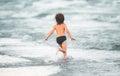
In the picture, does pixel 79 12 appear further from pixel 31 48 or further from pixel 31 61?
pixel 31 61

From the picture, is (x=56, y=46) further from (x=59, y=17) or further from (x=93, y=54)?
(x=59, y=17)

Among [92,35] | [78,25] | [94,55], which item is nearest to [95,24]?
[78,25]

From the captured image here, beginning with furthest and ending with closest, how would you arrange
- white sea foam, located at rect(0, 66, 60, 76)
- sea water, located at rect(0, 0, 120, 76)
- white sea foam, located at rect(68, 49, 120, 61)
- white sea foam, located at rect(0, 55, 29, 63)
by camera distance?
white sea foam, located at rect(68, 49, 120, 61), white sea foam, located at rect(0, 55, 29, 63), sea water, located at rect(0, 0, 120, 76), white sea foam, located at rect(0, 66, 60, 76)

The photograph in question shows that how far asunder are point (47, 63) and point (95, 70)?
1.38 metres

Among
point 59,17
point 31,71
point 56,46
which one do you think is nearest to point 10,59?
point 31,71

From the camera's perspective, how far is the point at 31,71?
851cm

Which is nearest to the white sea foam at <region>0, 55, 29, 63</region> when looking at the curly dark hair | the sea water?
the sea water

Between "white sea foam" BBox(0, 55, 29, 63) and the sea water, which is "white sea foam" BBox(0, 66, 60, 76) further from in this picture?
"white sea foam" BBox(0, 55, 29, 63)

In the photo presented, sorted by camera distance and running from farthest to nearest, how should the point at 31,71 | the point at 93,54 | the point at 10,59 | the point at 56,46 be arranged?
the point at 56,46
the point at 93,54
the point at 10,59
the point at 31,71

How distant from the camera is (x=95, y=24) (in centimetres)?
1653

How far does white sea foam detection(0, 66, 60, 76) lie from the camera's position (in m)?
8.30

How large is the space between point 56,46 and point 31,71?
128 inches

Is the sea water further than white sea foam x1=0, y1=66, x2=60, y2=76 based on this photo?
Yes

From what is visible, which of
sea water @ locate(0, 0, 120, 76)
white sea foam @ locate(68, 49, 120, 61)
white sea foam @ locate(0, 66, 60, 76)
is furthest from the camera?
white sea foam @ locate(68, 49, 120, 61)
